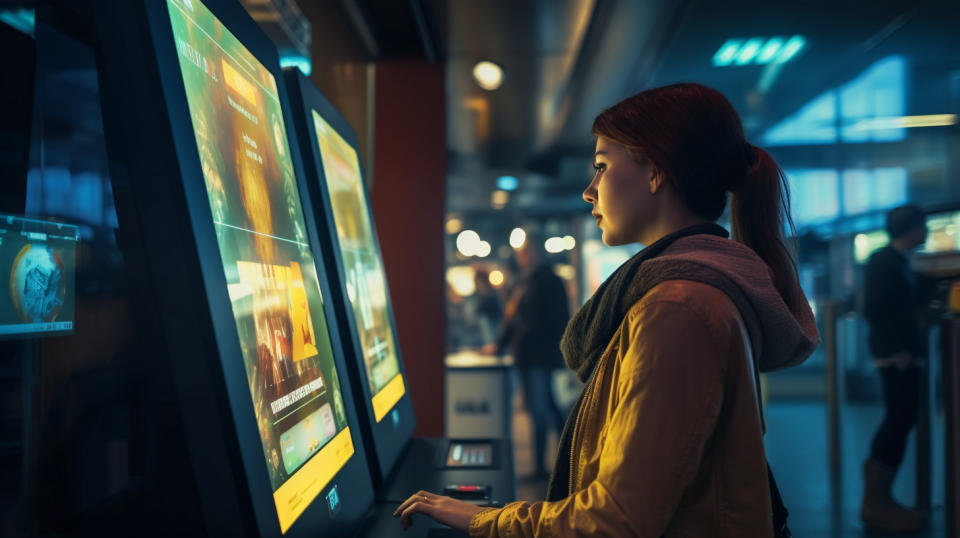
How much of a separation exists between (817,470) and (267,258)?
16.6 feet

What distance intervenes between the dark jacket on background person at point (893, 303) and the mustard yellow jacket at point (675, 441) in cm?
339

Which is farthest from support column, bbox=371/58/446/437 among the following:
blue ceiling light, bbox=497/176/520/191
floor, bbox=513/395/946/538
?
blue ceiling light, bbox=497/176/520/191

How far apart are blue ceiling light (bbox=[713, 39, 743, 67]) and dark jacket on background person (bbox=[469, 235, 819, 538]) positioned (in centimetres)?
398

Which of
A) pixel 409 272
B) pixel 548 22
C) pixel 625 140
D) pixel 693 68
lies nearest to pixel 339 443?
pixel 625 140

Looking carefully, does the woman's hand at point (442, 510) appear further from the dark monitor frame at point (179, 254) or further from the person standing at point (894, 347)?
the person standing at point (894, 347)

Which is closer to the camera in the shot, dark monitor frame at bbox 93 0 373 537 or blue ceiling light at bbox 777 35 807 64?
dark monitor frame at bbox 93 0 373 537

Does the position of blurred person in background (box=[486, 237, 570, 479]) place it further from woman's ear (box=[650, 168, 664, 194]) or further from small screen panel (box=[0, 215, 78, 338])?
small screen panel (box=[0, 215, 78, 338])

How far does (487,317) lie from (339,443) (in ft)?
18.2

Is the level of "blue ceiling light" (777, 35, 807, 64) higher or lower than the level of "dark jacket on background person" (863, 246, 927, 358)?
higher

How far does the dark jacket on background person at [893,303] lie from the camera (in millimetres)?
3691

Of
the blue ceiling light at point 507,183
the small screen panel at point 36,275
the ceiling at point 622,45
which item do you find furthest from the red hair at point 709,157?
the blue ceiling light at point 507,183

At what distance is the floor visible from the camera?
148 inches

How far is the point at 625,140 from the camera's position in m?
1.01

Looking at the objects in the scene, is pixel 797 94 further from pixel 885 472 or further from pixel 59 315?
pixel 59 315
